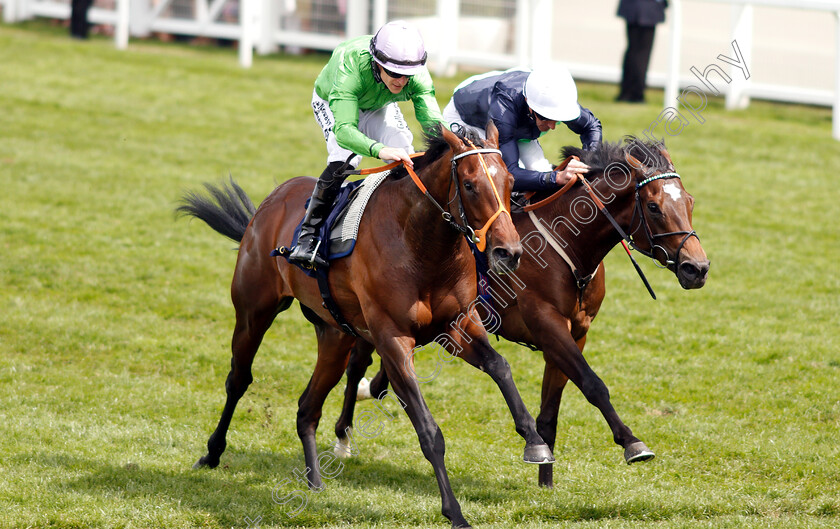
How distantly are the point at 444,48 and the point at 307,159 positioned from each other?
3.79 meters

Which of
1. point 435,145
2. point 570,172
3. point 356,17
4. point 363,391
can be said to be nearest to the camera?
point 435,145

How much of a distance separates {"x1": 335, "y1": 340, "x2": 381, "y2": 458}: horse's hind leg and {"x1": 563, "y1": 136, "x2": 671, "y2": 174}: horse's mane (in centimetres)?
183

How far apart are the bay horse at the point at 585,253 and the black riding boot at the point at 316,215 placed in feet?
3.34

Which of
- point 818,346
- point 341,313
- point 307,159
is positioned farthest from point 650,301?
point 307,159

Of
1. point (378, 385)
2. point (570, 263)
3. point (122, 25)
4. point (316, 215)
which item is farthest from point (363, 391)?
point (122, 25)

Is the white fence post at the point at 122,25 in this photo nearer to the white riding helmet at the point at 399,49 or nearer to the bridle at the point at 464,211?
the white riding helmet at the point at 399,49

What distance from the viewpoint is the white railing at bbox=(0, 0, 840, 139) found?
562 inches

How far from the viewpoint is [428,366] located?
795 cm

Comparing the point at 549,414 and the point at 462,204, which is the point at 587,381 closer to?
the point at 549,414

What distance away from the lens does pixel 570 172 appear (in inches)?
219

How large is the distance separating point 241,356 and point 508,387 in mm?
2044

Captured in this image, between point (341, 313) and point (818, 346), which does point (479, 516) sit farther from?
point (818, 346)

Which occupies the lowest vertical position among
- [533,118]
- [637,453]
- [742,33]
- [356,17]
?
[637,453]

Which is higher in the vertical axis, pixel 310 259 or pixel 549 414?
pixel 310 259
